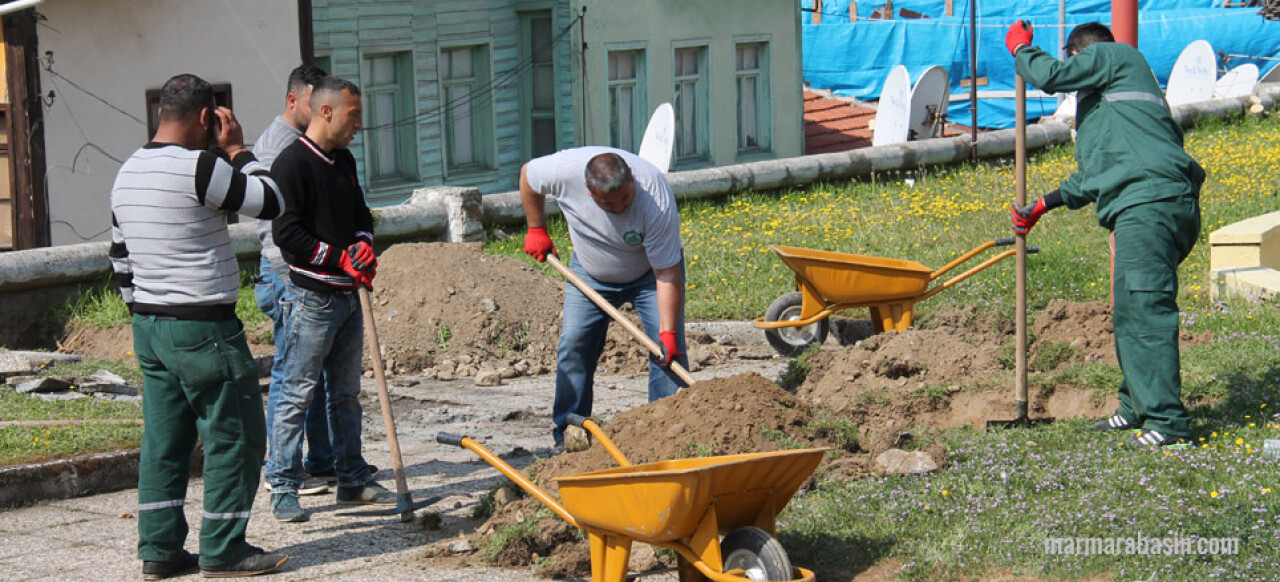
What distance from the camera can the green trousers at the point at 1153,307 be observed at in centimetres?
668

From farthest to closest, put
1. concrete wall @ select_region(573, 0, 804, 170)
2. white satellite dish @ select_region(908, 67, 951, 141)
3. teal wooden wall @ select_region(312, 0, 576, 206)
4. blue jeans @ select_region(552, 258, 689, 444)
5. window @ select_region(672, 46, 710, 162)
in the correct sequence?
1. window @ select_region(672, 46, 710, 162)
2. white satellite dish @ select_region(908, 67, 951, 141)
3. concrete wall @ select_region(573, 0, 804, 170)
4. teal wooden wall @ select_region(312, 0, 576, 206)
5. blue jeans @ select_region(552, 258, 689, 444)

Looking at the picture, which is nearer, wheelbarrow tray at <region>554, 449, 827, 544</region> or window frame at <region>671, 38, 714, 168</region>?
wheelbarrow tray at <region>554, 449, 827, 544</region>

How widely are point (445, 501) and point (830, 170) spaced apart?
10.7 meters

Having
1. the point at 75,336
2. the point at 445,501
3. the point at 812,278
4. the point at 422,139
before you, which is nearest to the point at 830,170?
the point at 422,139

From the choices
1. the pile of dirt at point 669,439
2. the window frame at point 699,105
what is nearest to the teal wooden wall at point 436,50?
the window frame at point 699,105

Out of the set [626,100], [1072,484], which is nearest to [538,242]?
[1072,484]

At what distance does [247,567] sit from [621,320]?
7.04ft

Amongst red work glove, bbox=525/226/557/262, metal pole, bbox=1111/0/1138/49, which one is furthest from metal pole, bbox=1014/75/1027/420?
red work glove, bbox=525/226/557/262

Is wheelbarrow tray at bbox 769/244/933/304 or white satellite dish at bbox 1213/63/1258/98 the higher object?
white satellite dish at bbox 1213/63/1258/98

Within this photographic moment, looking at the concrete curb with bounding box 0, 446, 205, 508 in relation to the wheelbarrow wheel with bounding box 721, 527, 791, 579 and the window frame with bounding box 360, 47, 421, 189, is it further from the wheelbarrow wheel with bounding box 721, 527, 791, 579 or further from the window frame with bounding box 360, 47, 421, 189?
the window frame with bounding box 360, 47, 421, 189

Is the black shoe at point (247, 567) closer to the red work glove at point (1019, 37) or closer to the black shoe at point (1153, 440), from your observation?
the black shoe at point (1153, 440)

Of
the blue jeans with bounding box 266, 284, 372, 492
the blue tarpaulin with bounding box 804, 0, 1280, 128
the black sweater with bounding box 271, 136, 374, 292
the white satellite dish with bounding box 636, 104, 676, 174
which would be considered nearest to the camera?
the black sweater with bounding box 271, 136, 374, 292

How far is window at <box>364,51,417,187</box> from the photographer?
19.7 meters

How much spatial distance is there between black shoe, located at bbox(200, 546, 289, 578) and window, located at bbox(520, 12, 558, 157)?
15.9 m
